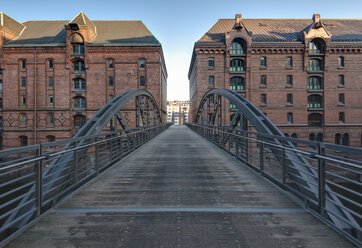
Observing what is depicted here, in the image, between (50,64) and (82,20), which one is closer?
(82,20)

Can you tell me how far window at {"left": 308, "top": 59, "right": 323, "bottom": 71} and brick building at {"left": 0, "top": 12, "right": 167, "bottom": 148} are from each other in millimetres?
20101

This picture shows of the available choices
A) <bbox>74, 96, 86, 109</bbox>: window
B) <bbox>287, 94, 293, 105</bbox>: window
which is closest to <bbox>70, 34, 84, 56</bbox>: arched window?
<bbox>74, 96, 86, 109</bbox>: window

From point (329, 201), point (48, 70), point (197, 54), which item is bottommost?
point (329, 201)

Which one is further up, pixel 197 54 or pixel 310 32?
pixel 310 32

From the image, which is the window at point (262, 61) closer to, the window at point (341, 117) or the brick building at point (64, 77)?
the window at point (341, 117)

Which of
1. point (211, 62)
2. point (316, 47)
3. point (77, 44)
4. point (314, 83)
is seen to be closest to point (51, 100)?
point (77, 44)

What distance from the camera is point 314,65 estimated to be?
2844 cm

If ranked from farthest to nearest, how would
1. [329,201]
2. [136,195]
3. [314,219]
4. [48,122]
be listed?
[48,122] < [136,195] < [314,219] < [329,201]

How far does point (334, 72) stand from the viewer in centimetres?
2798

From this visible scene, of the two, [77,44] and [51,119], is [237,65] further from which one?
[51,119]

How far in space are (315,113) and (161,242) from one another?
104 ft

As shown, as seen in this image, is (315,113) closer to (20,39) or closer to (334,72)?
(334,72)

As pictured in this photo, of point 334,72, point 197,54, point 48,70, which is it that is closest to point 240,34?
point 197,54

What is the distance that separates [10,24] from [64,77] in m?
9.98
